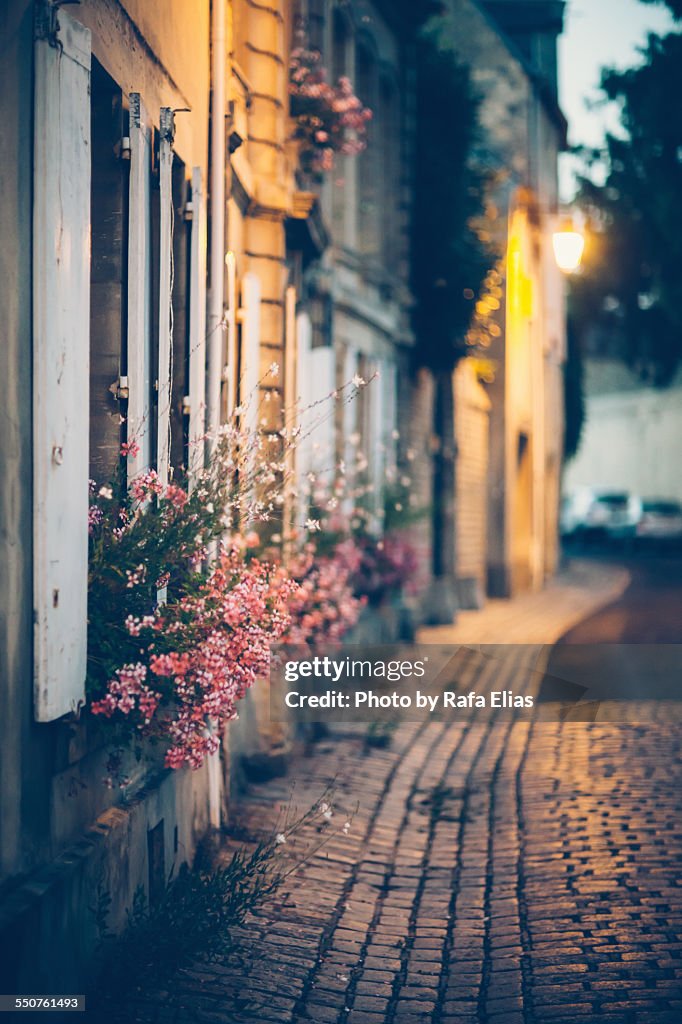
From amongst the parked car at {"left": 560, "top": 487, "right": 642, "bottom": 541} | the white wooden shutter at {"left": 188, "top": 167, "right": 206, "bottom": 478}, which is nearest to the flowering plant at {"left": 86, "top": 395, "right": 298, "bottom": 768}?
the white wooden shutter at {"left": 188, "top": 167, "right": 206, "bottom": 478}

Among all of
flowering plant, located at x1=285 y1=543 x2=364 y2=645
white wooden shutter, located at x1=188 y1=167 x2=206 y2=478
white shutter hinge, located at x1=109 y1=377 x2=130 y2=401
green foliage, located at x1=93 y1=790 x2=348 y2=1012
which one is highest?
white wooden shutter, located at x1=188 y1=167 x2=206 y2=478

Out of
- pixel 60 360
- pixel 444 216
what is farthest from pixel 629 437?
pixel 60 360

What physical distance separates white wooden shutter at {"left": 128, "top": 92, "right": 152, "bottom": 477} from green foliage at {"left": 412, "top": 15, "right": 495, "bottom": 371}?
11224 millimetres

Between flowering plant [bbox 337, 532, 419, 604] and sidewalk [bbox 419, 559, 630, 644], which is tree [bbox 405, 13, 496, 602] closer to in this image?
sidewalk [bbox 419, 559, 630, 644]

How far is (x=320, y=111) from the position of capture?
993cm

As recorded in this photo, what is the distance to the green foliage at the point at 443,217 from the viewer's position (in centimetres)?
1617

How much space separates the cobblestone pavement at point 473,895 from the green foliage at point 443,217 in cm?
823

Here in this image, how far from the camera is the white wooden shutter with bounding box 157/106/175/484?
5.39 metres

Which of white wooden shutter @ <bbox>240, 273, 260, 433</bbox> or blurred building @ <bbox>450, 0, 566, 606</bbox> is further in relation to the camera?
blurred building @ <bbox>450, 0, 566, 606</bbox>

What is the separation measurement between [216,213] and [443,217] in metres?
9.67

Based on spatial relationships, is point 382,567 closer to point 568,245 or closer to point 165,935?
point 568,245

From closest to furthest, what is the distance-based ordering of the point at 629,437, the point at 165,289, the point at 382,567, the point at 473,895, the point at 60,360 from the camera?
the point at 60,360
the point at 165,289
the point at 473,895
the point at 382,567
the point at 629,437

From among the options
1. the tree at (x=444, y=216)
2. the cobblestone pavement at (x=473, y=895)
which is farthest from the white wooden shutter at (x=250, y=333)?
the tree at (x=444, y=216)

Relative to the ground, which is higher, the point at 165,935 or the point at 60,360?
the point at 60,360
